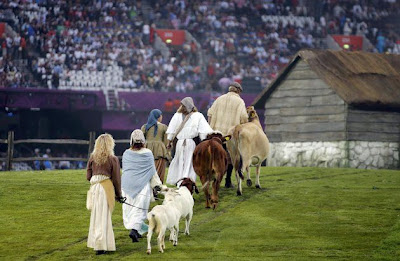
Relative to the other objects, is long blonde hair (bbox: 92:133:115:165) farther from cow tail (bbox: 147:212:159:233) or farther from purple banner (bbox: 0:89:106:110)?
purple banner (bbox: 0:89:106:110)

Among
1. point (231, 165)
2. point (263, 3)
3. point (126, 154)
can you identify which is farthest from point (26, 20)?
point (126, 154)

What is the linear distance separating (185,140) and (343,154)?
43.8ft

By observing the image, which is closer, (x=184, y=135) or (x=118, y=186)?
(x=118, y=186)

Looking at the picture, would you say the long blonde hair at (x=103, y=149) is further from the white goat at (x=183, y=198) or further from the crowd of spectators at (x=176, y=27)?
the crowd of spectators at (x=176, y=27)

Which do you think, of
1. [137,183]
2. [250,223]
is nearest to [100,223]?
[137,183]

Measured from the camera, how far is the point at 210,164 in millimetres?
20469

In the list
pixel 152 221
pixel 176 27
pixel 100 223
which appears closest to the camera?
pixel 152 221

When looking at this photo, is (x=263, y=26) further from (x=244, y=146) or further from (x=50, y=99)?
(x=244, y=146)

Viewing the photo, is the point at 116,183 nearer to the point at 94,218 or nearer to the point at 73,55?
the point at 94,218

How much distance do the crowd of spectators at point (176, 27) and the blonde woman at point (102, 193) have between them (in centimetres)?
2661

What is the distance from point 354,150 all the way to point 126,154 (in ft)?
57.1

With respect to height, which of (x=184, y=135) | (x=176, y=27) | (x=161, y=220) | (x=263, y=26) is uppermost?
(x=263, y=26)

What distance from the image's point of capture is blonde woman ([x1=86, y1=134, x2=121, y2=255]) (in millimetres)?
16406

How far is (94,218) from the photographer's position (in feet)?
53.9
